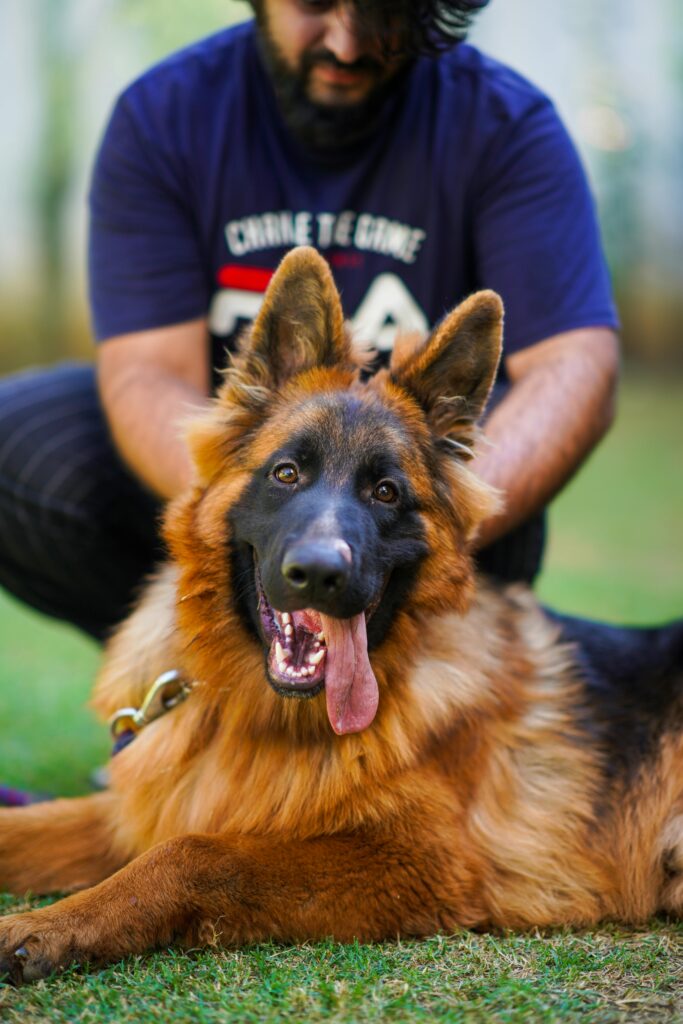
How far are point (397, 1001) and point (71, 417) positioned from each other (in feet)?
11.0

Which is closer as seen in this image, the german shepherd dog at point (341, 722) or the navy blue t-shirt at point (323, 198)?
the german shepherd dog at point (341, 722)

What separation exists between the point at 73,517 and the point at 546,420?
2196 mm

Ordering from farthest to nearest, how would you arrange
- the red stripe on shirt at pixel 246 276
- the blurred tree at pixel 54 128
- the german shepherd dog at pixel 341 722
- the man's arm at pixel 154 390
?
the blurred tree at pixel 54 128 < the red stripe on shirt at pixel 246 276 < the man's arm at pixel 154 390 < the german shepherd dog at pixel 341 722

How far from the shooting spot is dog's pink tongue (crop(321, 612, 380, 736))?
3340mm

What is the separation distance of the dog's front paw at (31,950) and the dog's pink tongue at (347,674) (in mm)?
998

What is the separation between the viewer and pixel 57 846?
3.83 metres

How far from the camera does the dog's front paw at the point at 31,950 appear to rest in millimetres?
2902

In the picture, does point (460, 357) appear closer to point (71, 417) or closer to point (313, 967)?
point (313, 967)

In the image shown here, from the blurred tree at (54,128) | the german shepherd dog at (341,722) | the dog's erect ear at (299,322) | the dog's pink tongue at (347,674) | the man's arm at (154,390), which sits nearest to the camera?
the german shepherd dog at (341,722)

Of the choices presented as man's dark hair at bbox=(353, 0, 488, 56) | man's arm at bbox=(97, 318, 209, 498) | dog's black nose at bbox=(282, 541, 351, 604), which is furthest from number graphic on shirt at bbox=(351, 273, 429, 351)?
dog's black nose at bbox=(282, 541, 351, 604)

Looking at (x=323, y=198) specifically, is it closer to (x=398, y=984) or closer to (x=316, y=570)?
(x=316, y=570)

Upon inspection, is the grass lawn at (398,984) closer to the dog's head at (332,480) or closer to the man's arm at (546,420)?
the dog's head at (332,480)

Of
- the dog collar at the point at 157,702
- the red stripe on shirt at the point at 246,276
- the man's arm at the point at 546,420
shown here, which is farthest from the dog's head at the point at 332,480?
the red stripe on shirt at the point at 246,276

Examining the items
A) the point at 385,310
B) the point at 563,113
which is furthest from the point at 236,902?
the point at 563,113
